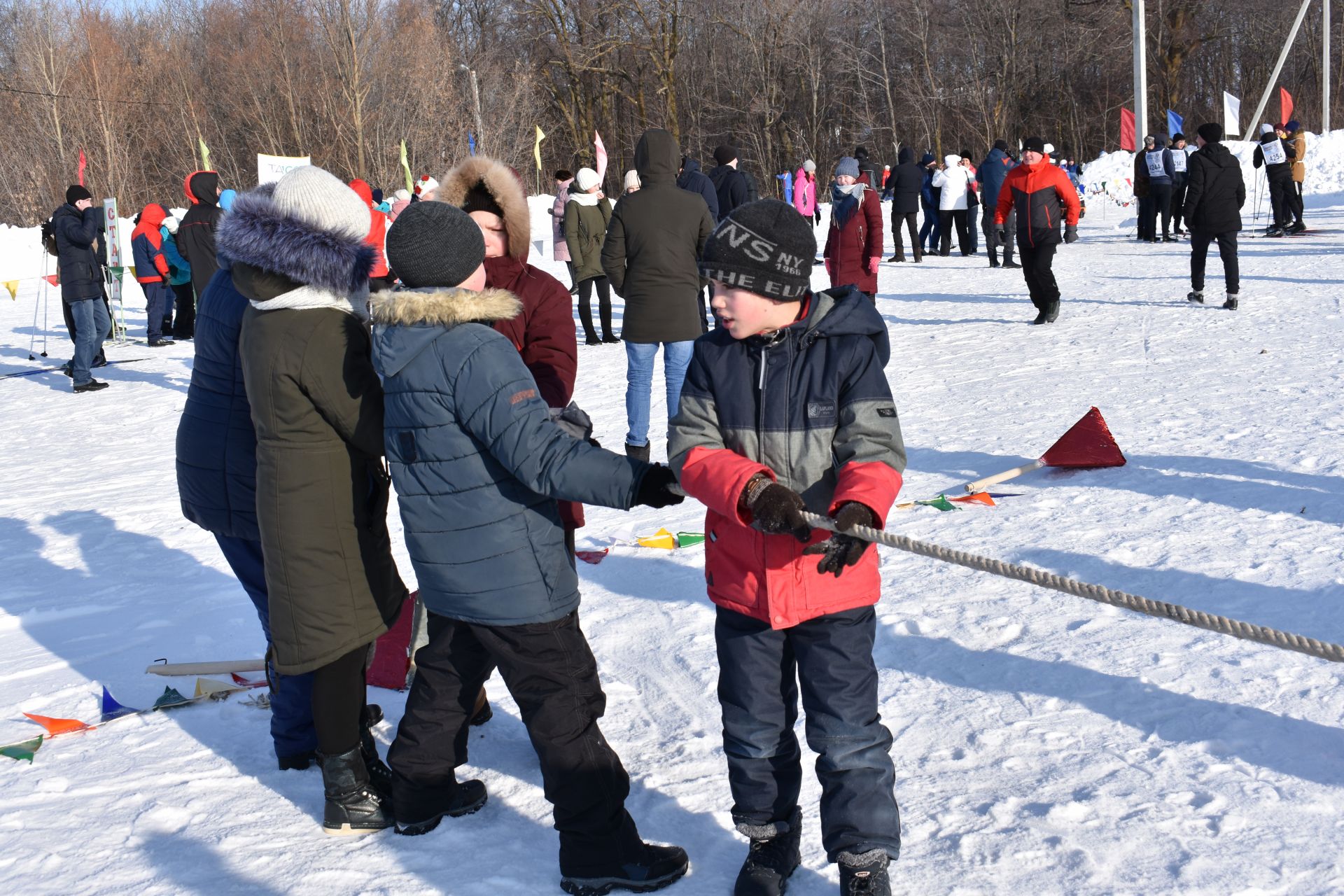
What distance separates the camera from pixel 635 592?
4.62 meters

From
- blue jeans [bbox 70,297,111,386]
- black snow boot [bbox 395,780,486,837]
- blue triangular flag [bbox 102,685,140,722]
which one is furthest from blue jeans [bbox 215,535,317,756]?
blue jeans [bbox 70,297,111,386]

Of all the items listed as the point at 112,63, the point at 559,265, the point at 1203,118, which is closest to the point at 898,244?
the point at 559,265

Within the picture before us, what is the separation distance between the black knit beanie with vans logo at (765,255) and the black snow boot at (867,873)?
47.7 inches

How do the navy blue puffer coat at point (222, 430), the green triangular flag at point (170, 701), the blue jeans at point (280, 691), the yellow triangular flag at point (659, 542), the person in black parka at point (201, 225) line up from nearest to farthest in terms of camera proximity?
the navy blue puffer coat at point (222, 430) → the blue jeans at point (280, 691) → the green triangular flag at point (170, 701) → the yellow triangular flag at point (659, 542) → the person in black parka at point (201, 225)

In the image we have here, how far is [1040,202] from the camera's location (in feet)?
32.8

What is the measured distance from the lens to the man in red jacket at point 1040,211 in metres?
10.0

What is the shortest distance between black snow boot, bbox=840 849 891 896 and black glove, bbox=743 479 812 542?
2.40 feet

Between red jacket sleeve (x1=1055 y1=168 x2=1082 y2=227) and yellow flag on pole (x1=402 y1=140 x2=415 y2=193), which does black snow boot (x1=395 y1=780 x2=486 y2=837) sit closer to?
red jacket sleeve (x1=1055 y1=168 x2=1082 y2=227)

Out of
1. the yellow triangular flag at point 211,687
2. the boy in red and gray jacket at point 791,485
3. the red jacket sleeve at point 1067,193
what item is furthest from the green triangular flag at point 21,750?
the red jacket sleeve at point 1067,193

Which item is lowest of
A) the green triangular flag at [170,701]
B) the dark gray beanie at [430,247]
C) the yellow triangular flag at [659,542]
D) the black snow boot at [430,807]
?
the black snow boot at [430,807]

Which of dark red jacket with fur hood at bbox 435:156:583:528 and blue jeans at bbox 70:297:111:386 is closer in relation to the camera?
dark red jacket with fur hood at bbox 435:156:583:528

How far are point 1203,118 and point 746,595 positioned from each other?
1872 inches

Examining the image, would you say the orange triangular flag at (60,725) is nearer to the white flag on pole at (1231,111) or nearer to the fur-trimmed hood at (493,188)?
the fur-trimmed hood at (493,188)

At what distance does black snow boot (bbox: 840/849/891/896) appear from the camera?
7.89 ft
